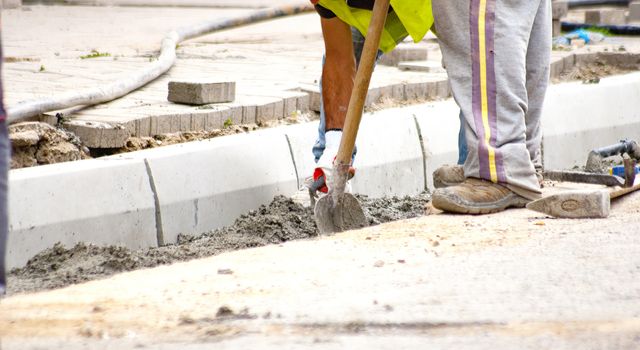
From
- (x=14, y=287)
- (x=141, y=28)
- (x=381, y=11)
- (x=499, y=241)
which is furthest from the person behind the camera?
(x=141, y=28)

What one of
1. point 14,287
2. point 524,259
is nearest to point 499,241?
point 524,259

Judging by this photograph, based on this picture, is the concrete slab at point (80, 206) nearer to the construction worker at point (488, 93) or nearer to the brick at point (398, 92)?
the construction worker at point (488, 93)

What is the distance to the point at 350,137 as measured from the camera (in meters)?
4.87

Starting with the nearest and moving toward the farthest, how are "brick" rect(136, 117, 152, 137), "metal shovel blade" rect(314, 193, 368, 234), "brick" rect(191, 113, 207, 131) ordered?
"metal shovel blade" rect(314, 193, 368, 234) → "brick" rect(136, 117, 152, 137) → "brick" rect(191, 113, 207, 131)

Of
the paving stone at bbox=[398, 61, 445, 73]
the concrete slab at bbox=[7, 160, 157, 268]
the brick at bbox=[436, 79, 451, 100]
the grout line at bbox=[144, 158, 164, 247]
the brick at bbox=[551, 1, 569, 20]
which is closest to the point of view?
the concrete slab at bbox=[7, 160, 157, 268]

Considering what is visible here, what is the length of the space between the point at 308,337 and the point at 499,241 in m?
1.38

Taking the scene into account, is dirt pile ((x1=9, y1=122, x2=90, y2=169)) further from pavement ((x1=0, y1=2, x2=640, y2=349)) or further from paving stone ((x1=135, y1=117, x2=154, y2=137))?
pavement ((x1=0, y1=2, x2=640, y2=349))

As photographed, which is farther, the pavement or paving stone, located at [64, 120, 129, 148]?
paving stone, located at [64, 120, 129, 148]

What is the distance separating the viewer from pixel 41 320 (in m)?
3.34

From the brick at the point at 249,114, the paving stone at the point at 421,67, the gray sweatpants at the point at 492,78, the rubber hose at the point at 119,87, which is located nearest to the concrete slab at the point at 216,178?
the brick at the point at 249,114

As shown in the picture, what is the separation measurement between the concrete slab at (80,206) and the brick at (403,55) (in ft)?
11.2

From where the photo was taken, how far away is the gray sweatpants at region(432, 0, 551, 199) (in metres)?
4.93

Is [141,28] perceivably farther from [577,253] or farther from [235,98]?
[577,253]

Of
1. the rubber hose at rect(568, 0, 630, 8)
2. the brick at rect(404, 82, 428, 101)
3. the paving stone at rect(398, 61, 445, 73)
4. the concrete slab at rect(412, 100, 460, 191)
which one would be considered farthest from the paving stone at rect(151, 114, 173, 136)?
the rubber hose at rect(568, 0, 630, 8)
